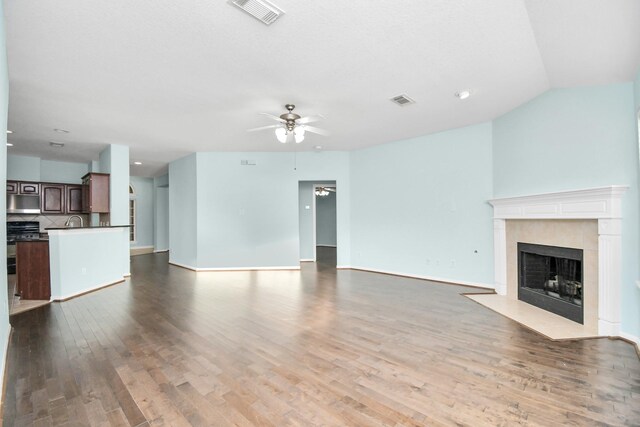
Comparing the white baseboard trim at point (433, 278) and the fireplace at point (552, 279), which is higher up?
the fireplace at point (552, 279)

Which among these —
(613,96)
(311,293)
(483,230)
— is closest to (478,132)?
(483,230)

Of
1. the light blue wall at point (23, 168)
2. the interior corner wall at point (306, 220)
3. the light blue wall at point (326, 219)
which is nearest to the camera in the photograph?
the light blue wall at point (23, 168)

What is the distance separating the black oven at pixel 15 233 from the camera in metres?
7.21

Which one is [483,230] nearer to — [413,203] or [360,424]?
[413,203]

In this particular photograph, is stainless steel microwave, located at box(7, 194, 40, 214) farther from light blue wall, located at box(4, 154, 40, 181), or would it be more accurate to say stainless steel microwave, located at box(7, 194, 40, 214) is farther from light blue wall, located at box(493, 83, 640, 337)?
light blue wall, located at box(493, 83, 640, 337)

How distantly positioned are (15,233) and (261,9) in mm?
8699

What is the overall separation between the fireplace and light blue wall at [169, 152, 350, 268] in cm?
385

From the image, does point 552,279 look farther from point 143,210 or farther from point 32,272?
point 143,210

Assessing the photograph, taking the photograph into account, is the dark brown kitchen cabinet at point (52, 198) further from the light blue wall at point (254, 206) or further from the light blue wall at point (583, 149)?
the light blue wall at point (583, 149)

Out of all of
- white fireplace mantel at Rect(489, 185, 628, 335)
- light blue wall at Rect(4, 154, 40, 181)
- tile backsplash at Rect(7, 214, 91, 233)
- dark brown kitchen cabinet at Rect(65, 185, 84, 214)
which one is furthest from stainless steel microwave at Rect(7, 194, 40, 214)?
white fireplace mantel at Rect(489, 185, 628, 335)

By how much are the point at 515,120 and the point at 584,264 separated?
7.65 ft

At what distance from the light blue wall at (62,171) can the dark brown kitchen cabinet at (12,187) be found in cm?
97

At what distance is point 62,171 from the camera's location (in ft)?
28.0

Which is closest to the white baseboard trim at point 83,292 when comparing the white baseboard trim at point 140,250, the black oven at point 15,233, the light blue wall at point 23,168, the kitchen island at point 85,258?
the kitchen island at point 85,258
